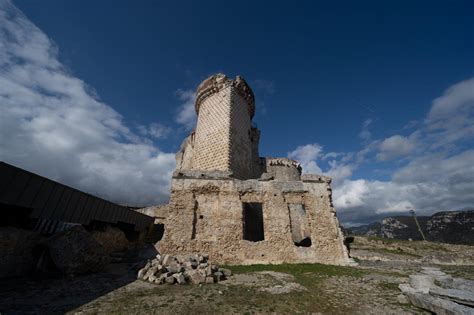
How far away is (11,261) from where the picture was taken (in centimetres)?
552

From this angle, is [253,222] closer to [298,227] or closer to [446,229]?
[298,227]

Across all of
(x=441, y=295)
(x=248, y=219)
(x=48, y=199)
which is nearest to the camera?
(x=441, y=295)

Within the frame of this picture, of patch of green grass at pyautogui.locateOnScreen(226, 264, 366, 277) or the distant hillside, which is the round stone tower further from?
the distant hillside

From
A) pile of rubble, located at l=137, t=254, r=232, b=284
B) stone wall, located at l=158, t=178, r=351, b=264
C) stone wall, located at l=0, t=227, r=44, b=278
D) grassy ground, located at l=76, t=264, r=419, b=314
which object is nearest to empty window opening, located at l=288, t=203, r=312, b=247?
stone wall, located at l=158, t=178, r=351, b=264

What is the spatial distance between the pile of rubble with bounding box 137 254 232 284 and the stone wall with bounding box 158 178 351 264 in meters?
2.12

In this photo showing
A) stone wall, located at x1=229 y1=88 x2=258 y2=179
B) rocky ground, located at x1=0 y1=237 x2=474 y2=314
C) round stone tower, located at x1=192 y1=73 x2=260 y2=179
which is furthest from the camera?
stone wall, located at x1=229 y1=88 x2=258 y2=179

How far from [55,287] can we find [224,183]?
6.64m

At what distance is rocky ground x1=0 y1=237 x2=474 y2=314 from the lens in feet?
13.4

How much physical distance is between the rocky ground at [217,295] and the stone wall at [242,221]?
2.02 meters

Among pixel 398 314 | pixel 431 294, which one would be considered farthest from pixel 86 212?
pixel 431 294

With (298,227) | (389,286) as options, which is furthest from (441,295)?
(298,227)

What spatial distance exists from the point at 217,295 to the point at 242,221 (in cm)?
474

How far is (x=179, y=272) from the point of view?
6.27 m

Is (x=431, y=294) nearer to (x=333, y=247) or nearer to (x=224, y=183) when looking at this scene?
(x=333, y=247)
